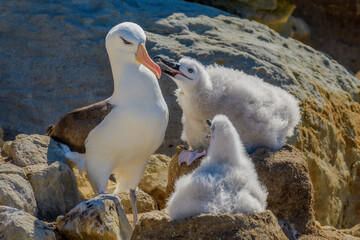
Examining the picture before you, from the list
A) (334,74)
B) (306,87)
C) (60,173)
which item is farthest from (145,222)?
(334,74)

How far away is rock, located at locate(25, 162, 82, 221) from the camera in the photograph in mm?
5672

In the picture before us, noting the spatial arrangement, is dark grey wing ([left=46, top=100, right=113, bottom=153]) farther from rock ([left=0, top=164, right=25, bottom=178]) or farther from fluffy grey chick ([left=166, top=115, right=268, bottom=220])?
fluffy grey chick ([left=166, top=115, right=268, bottom=220])

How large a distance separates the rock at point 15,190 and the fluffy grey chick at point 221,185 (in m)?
1.37

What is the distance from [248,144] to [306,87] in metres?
2.53

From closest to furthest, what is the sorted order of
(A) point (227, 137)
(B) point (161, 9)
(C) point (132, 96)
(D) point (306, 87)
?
(A) point (227, 137) → (C) point (132, 96) → (D) point (306, 87) → (B) point (161, 9)

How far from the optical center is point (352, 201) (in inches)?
334

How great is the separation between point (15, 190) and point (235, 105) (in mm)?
2090

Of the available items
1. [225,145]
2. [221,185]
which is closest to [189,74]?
[225,145]

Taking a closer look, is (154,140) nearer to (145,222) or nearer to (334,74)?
(145,222)

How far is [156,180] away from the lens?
7.16 meters

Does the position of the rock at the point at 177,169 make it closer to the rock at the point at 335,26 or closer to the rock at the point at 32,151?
the rock at the point at 32,151

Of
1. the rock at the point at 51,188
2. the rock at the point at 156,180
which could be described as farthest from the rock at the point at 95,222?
the rock at the point at 156,180

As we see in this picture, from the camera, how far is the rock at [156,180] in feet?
23.3

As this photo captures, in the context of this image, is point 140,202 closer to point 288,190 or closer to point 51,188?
point 51,188
